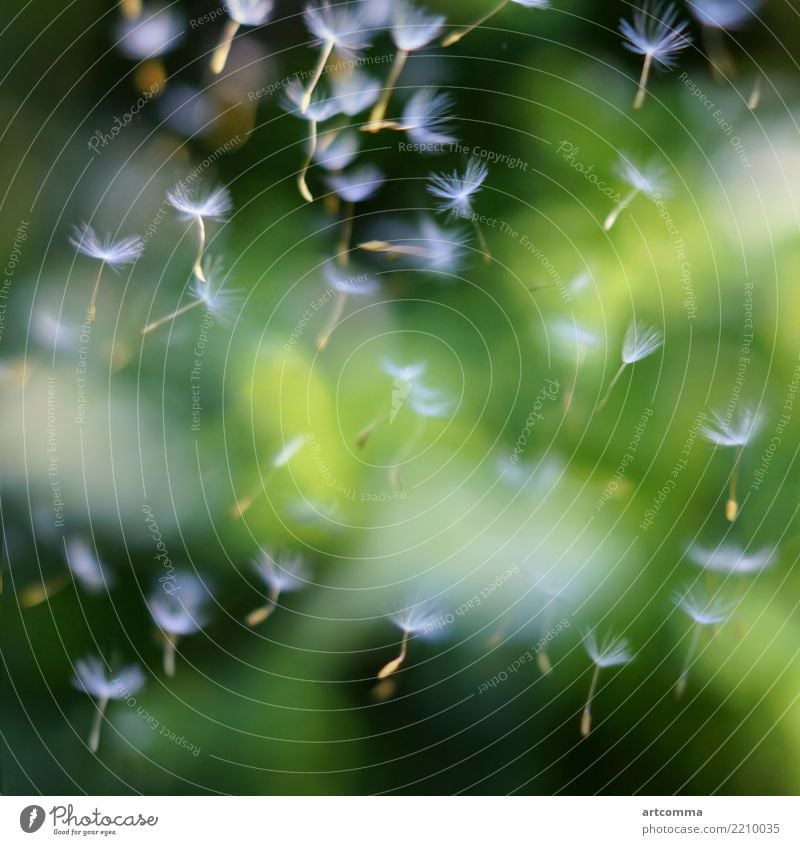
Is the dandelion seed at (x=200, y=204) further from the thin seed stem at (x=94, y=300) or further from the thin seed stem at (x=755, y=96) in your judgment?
the thin seed stem at (x=755, y=96)

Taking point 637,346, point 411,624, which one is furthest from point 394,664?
point 637,346

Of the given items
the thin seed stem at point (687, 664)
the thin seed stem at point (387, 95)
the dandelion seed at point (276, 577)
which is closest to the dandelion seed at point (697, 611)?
the thin seed stem at point (687, 664)

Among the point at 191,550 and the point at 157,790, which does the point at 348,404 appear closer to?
the point at 191,550

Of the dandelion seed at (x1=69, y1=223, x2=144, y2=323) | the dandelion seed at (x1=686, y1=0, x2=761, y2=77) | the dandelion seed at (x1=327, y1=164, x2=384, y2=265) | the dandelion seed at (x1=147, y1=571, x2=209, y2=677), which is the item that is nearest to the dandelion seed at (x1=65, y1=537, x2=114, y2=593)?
the dandelion seed at (x1=147, y1=571, x2=209, y2=677)

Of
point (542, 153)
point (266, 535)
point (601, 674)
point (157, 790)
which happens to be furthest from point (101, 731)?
point (542, 153)

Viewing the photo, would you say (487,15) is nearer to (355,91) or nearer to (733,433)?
(355,91)

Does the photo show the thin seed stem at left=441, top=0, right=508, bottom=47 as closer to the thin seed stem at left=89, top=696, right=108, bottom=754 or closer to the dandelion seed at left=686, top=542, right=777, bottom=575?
the dandelion seed at left=686, top=542, right=777, bottom=575
